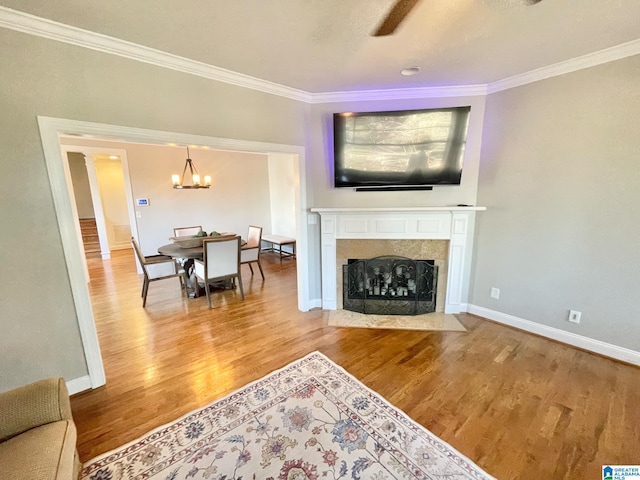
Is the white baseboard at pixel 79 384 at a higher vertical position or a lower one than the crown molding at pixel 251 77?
lower

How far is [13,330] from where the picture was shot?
1.83 meters

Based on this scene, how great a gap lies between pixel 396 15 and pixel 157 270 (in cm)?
432

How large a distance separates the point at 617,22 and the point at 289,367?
11.4 feet

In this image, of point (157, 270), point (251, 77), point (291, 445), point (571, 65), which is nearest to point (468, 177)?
point (571, 65)

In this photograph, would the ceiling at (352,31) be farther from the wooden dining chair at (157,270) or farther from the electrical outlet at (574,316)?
the wooden dining chair at (157,270)

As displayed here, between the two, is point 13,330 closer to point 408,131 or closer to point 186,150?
point 408,131

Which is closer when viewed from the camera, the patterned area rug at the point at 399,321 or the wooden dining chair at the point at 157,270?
the patterned area rug at the point at 399,321

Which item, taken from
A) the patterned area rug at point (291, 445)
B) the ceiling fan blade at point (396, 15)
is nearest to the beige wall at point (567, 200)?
the patterned area rug at point (291, 445)

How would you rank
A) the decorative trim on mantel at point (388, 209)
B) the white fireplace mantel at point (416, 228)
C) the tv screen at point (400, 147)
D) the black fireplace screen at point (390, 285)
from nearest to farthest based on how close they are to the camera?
the tv screen at point (400, 147) < the decorative trim on mantel at point (388, 209) < the white fireplace mantel at point (416, 228) < the black fireplace screen at point (390, 285)

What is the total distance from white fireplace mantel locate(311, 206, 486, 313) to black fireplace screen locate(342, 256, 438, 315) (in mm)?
248

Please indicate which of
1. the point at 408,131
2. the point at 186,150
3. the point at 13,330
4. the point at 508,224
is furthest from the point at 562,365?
the point at 186,150

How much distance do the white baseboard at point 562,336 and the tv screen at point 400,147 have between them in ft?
5.26

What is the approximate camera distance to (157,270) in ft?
13.5

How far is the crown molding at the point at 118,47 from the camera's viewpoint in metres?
1.62
